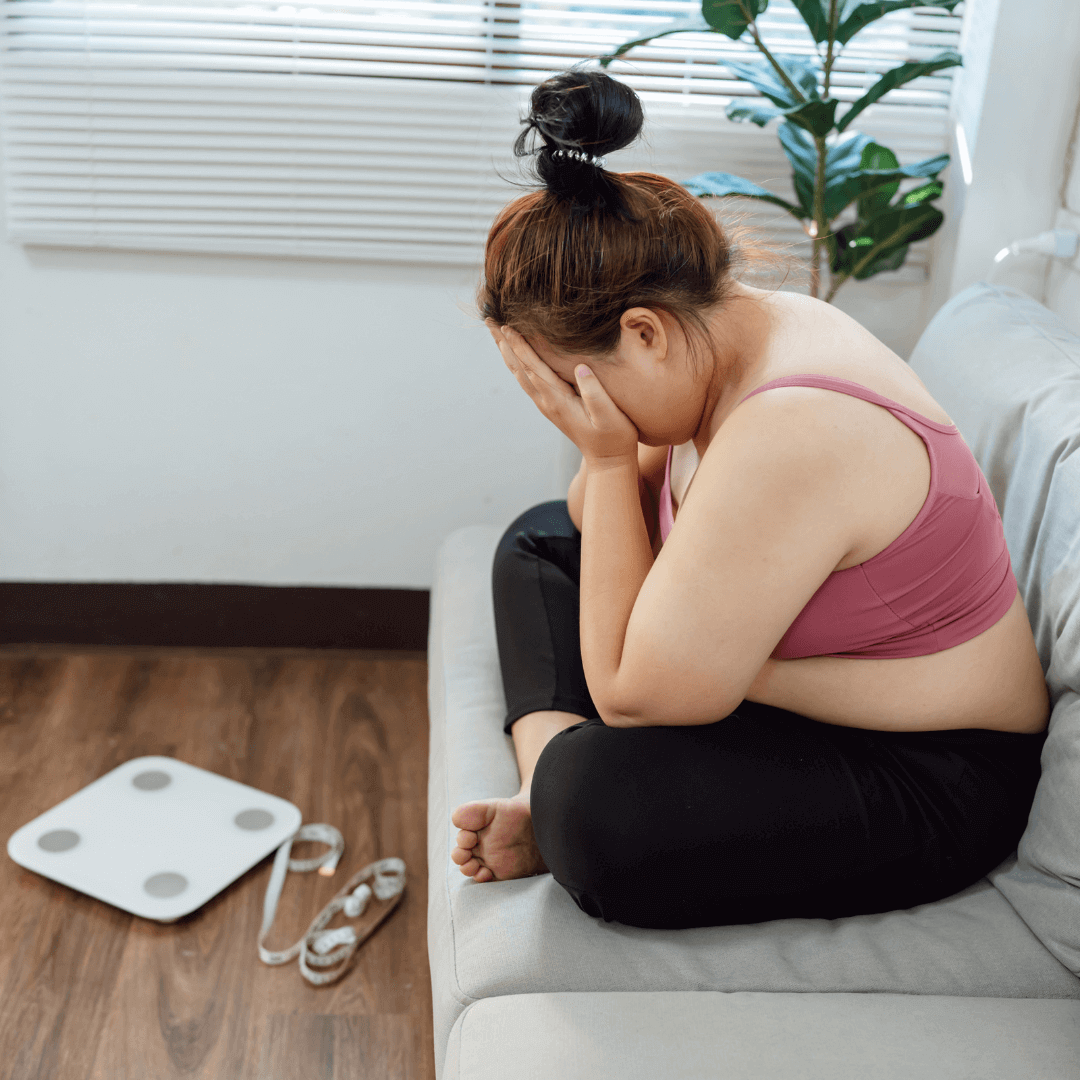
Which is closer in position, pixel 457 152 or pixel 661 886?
pixel 661 886

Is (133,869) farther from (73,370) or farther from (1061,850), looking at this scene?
(1061,850)

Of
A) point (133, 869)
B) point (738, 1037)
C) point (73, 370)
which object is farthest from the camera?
point (73, 370)

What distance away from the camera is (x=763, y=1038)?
822 millimetres

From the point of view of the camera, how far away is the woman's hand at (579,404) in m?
0.98

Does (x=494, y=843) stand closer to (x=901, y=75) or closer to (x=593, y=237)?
(x=593, y=237)

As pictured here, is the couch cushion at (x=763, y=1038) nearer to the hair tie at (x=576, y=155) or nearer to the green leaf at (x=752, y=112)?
the hair tie at (x=576, y=155)

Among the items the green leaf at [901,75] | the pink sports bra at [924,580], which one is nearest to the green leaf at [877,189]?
the green leaf at [901,75]

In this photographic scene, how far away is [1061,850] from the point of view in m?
0.93

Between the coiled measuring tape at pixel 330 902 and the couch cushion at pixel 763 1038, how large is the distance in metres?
0.56

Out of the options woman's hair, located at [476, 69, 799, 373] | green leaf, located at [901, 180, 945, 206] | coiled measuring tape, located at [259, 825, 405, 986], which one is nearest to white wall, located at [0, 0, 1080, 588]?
green leaf, located at [901, 180, 945, 206]

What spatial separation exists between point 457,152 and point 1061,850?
144 cm

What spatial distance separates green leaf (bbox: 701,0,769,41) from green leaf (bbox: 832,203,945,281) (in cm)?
37

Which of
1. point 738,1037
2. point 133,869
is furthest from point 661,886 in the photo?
point 133,869

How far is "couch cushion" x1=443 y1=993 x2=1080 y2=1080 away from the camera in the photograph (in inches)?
31.3
